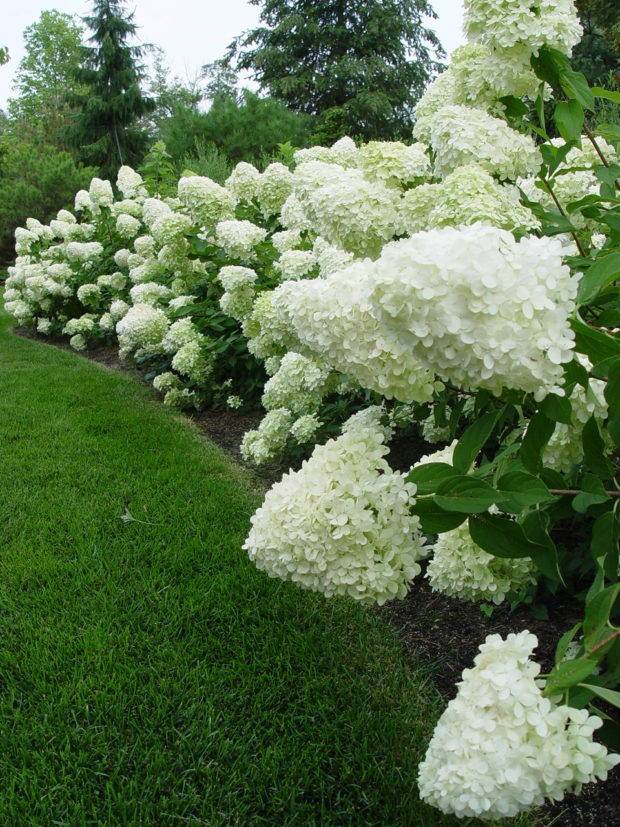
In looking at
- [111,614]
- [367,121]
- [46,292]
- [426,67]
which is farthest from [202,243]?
[426,67]

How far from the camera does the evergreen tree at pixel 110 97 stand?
989 inches

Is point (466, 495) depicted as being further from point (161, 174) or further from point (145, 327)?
point (161, 174)

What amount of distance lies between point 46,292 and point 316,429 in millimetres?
6146

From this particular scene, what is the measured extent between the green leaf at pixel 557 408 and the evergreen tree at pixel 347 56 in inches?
941

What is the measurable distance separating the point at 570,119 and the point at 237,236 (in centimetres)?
267

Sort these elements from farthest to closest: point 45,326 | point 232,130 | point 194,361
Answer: point 232,130
point 45,326
point 194,361

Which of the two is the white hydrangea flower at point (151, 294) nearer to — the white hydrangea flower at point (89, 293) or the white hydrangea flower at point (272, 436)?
the white hydrangea flower at point (89, 293)

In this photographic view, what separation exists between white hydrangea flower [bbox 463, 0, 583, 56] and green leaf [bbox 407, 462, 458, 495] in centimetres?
114

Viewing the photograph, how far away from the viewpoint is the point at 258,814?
1.76 m

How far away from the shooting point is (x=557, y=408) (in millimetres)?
1125

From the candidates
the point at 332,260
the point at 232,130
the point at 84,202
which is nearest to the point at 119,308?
the point at 84,202

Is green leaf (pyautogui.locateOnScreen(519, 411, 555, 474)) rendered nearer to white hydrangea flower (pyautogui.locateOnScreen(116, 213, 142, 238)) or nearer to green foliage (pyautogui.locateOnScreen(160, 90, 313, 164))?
white hydrangea flower (pyautogui.locateOnScreen(116, 213, 142, 238))

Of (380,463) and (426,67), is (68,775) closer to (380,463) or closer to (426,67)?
(380,463)

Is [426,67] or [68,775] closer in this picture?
[68,775]
